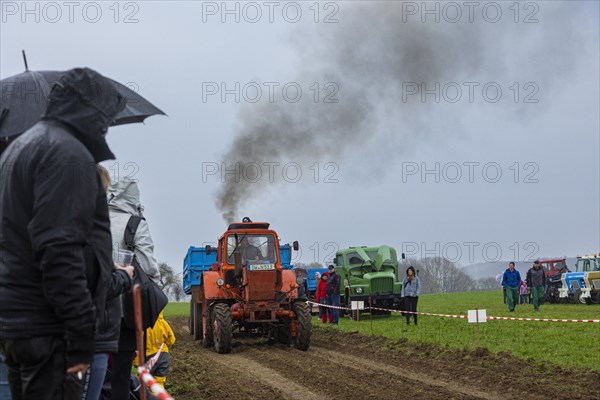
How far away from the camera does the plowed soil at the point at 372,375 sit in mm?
8805

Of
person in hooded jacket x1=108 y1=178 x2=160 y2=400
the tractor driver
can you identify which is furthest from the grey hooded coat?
the tractor driver

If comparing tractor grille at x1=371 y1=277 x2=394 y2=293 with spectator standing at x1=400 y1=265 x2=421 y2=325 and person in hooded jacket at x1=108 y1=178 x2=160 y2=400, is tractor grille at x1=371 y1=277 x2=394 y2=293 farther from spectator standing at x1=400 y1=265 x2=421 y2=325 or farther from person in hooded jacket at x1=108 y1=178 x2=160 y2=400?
person in hooded jacket at x1=108 y1=178 x2=160 y2=400

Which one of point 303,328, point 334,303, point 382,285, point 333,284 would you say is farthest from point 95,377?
point 382,285

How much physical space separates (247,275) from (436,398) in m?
6.79

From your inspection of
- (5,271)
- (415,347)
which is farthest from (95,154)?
(415,347)

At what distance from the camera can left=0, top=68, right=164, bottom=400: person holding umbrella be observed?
274cm

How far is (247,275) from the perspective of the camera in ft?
47.8

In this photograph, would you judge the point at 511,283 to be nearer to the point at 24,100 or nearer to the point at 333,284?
the point at 333,284

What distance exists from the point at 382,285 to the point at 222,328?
10139 millimetres

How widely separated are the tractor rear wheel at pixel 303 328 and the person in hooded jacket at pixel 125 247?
9471 mm

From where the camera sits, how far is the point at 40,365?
283 cm

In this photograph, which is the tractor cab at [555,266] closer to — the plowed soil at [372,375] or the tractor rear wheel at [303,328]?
the plowed soil at [372,375]

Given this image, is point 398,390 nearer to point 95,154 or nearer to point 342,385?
point 342,385

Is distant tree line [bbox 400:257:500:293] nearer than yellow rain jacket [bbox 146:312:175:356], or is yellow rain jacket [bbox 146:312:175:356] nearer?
yellow rain jacket [bbox 146:312:175:356]
